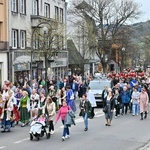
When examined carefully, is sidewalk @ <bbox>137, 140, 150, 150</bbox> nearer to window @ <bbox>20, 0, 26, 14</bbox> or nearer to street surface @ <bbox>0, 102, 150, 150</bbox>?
street surface @ <bbox>0, 102, 150, 150</bbox>

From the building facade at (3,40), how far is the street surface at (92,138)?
1703cm

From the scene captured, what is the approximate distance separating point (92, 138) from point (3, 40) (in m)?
22.3

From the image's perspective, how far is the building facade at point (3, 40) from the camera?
122 feet

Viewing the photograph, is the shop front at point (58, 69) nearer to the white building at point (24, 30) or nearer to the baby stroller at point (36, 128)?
the white building at point (24, 30)

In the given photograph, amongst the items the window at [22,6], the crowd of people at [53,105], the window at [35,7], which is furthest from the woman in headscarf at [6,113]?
the window at [35,7]

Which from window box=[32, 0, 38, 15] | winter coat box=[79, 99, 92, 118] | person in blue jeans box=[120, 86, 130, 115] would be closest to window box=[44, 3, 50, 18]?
window box=[32, 0, 38, 15]

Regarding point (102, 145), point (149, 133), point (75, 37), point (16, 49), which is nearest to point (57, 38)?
point (16, 49)

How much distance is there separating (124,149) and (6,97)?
6.35 metres

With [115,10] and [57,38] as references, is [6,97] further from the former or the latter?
[115,10]

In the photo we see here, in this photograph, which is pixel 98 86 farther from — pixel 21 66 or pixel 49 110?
pixel 49 110

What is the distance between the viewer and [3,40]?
37688 mm

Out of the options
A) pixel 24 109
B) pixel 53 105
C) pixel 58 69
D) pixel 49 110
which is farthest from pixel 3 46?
pixel 49 110

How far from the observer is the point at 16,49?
3978 centimetres

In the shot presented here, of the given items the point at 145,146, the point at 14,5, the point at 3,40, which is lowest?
the point at 145,146
